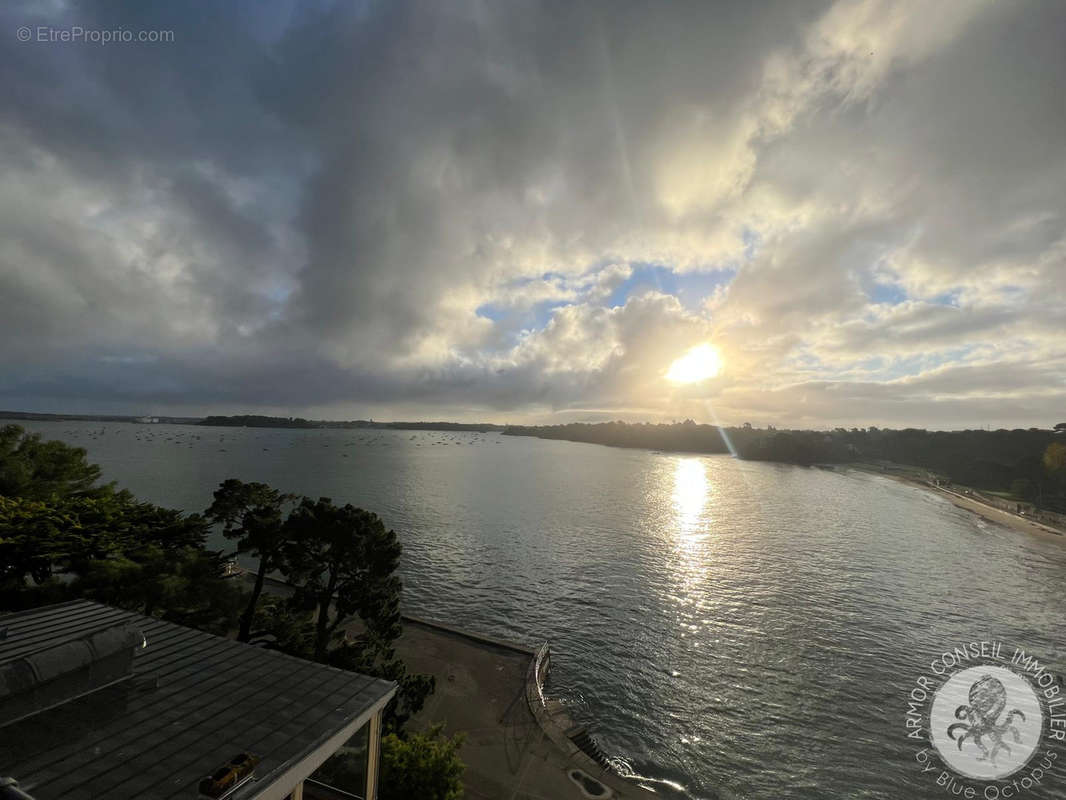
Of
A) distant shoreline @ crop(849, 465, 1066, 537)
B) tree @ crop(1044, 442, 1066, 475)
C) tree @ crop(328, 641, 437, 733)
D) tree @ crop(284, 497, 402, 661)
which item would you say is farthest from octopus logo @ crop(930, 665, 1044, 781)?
tree @ crop(1044, 442, 1066, 475)

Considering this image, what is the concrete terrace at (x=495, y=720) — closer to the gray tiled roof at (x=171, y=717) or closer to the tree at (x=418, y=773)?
the tree at (x=418, y=773)

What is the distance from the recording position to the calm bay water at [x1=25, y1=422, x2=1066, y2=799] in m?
24.9

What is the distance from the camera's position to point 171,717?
806cm

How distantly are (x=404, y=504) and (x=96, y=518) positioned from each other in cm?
6220


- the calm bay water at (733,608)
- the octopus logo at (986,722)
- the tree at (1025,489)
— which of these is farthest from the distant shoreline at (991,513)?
the octopus logo at (986,722)

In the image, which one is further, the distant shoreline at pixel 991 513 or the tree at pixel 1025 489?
the tree at pixel 1025 489

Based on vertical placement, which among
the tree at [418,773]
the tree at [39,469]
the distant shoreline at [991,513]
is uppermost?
the tree at [39,469]

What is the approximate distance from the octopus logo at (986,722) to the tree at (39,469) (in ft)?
182

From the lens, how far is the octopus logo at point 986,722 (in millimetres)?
25453

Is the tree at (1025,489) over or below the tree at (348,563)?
below

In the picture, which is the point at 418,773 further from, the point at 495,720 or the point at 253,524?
the point at 253,524

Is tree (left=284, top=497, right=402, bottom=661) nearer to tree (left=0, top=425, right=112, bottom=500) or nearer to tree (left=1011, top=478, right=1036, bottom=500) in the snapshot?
tree (left=0, top=425, right=112, bottom=500)

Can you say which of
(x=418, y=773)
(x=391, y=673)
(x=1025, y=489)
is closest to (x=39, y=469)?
(x=391, y=673)

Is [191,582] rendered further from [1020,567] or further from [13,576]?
[1020,567]
